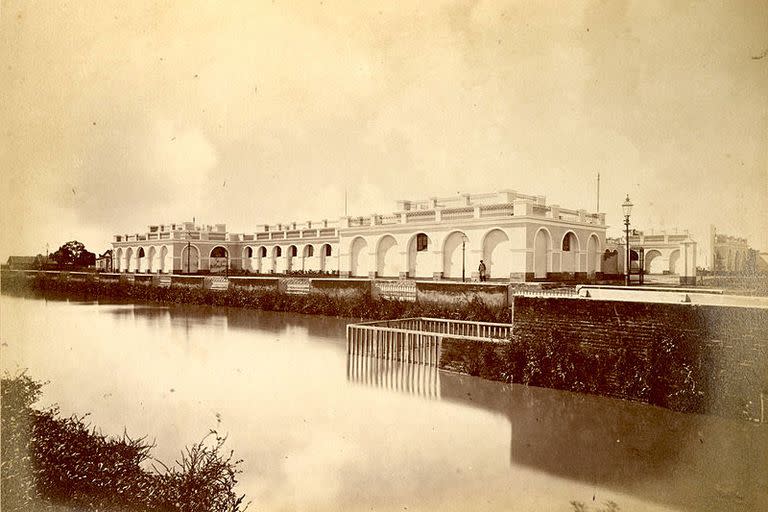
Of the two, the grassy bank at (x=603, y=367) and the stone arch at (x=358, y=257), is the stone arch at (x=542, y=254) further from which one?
the grassy bank at (x=603, y=367)

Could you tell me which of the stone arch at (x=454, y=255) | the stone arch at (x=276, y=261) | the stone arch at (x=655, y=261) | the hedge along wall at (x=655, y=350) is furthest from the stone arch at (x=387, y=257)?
the hedge along wall at (x=655, y=350)

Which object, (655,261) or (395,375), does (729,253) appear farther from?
(655,261)

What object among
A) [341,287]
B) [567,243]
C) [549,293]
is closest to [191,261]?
[341,287]

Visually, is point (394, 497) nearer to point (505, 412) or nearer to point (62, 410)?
point (505, 412)

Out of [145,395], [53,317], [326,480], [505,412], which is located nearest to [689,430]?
[505,412]

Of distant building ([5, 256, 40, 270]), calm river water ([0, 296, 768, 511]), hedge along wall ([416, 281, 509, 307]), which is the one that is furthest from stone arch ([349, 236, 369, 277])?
distant building ([5, 256, 40, 270])

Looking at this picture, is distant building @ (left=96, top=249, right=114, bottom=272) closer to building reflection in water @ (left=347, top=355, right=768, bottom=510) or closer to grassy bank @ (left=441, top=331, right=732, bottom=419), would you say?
grassy bank @ (left=441, top=331, right=732, bottom=419)
